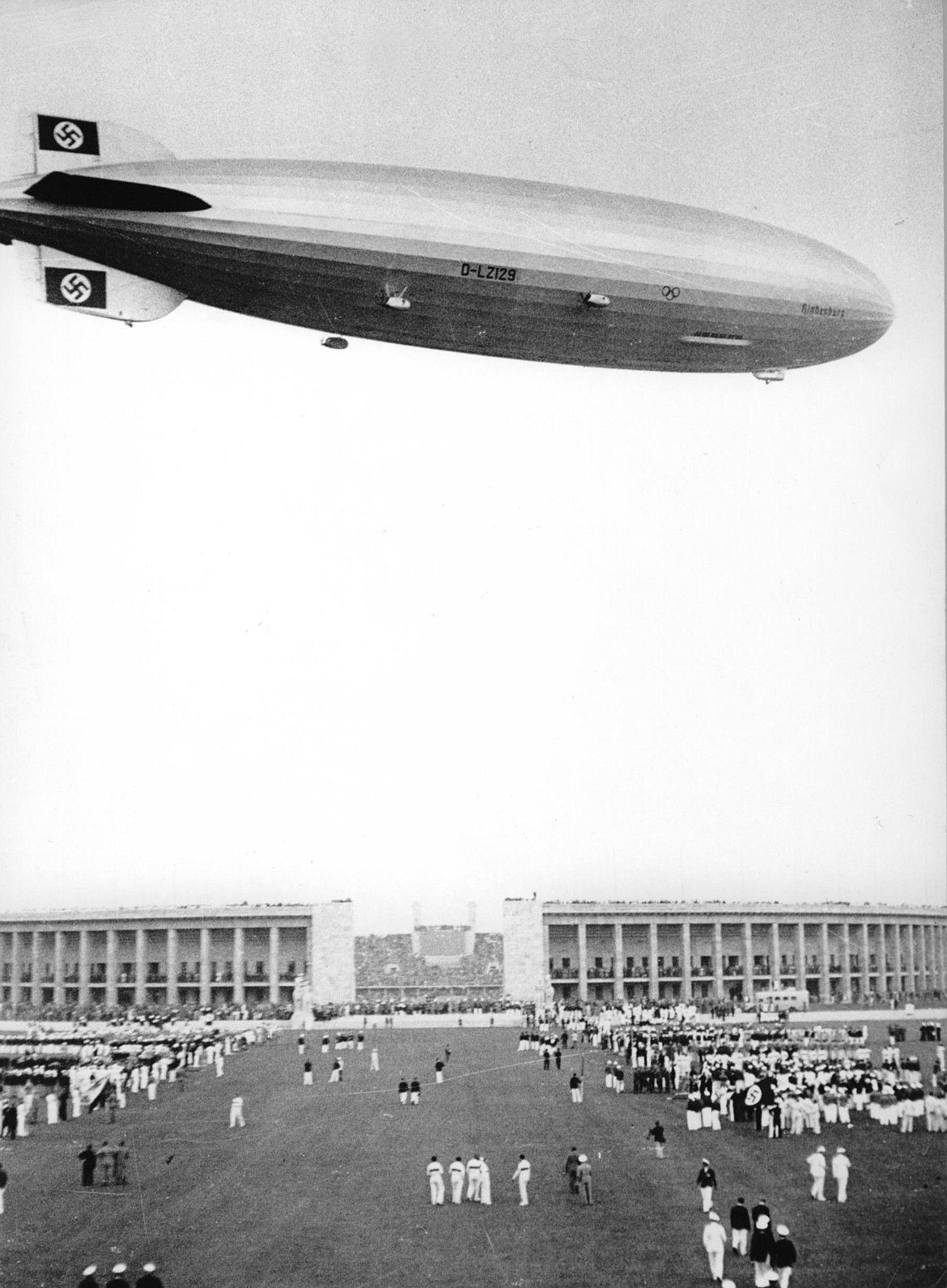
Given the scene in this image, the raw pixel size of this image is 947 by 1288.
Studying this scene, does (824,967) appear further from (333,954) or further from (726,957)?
(333,954)

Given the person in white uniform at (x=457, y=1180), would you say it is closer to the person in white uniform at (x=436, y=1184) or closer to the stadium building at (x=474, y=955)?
the person in white uniform at (x=436, y=1184)

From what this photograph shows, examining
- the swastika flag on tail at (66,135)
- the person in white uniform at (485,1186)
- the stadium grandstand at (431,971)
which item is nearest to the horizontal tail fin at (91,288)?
the swastika flag on tail at (66,135)

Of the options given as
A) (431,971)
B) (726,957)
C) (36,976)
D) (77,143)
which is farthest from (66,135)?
(726,957)

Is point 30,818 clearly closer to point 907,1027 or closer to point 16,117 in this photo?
point 16,117

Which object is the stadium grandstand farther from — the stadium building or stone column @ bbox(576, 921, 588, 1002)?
stone column @ bbox(576, 921, 588, 1002)

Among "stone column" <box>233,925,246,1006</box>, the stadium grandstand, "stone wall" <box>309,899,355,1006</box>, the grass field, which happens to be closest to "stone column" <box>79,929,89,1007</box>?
"stone column" <box>233,925,246,1006</box>

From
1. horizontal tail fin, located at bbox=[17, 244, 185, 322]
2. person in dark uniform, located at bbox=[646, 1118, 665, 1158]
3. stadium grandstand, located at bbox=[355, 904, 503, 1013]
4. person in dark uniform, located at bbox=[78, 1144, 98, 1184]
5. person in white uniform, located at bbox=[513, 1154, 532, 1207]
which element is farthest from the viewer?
stadium grandstand, located at bbox=[355, 904, 503, 1013]
